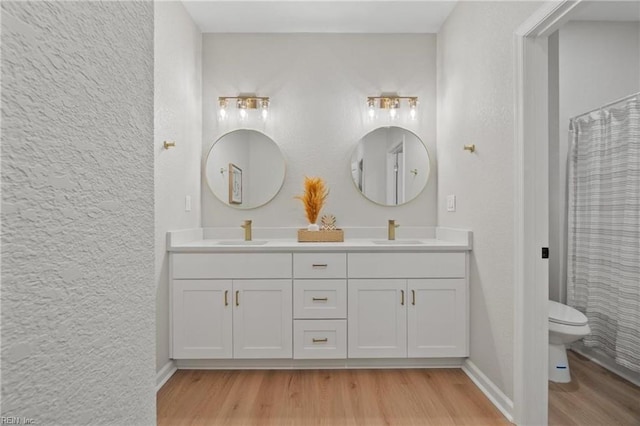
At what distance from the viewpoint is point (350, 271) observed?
2.55 metres

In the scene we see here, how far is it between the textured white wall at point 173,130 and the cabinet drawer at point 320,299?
870mm

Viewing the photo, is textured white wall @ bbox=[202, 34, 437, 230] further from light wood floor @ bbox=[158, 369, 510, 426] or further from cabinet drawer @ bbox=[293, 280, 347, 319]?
light wood floor @ bbox=[158, 369, 510, 426]

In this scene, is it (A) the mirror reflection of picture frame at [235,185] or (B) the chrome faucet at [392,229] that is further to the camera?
(A) the mirror reflection of picture frame at [235,185]

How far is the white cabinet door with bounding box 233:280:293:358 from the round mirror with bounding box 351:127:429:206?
45.9 inches

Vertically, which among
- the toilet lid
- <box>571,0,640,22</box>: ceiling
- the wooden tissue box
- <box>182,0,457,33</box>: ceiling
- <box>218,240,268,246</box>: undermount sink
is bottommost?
the toilet lid

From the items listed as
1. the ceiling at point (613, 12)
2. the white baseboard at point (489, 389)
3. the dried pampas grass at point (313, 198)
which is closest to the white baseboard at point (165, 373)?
the dried pampas grass at point (313, 198)

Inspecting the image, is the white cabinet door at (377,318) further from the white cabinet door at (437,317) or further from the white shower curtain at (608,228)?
the white shower curtain at (608,228)

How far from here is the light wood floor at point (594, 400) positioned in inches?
76.6

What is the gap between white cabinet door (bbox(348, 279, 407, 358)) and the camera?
2.53m

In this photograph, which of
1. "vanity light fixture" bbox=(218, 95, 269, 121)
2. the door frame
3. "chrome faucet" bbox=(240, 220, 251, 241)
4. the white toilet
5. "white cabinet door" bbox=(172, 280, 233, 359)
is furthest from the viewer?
"vanity light fixture" bbox=(218, 95, 269, 121)

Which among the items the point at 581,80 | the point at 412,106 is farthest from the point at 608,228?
the point at 412,106

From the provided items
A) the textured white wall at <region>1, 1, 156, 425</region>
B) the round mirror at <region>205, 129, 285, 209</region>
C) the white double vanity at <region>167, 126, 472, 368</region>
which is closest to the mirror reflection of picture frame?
the round mirror at <region>205, 129, 285, 209</region>

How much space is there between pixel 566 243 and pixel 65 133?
344 cm

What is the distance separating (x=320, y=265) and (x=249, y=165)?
1146 mm
